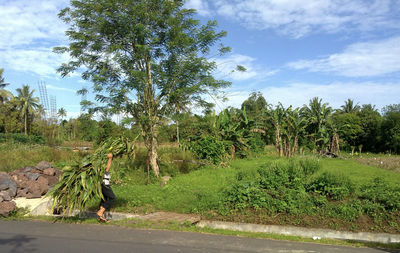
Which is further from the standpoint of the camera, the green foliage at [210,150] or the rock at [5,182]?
the green foliage at [210,150]

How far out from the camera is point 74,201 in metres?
7.17

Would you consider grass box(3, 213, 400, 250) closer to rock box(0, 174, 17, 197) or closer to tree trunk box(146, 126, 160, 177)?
rock box(0, 174, 17, 197)

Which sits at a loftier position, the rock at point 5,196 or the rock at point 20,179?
the rock at point 20,179

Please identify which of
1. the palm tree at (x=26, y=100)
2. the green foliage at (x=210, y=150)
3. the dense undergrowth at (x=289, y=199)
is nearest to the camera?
the dense undergrowth at (x=289, y=199)

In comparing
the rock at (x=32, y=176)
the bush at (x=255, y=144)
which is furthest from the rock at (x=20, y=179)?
the bush at (x=255, y=144)

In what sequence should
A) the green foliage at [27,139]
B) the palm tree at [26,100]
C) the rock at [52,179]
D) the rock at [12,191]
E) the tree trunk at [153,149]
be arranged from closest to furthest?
the rock at [12,191]
the rock at [52,179]
the tree trunk at [153,149]
the green foliage at [27,139]
the palm tree at [26,100]

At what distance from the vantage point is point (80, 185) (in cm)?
728

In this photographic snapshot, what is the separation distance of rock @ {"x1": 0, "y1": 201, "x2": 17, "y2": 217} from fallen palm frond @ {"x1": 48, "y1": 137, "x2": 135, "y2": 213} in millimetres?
2319

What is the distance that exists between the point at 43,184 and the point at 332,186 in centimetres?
965

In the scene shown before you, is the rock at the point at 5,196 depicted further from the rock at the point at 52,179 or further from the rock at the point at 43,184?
the rock at the point at 52,179

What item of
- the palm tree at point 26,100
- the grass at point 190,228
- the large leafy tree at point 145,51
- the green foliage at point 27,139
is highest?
the palm tree at point 26,100

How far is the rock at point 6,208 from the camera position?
8570 millimetres

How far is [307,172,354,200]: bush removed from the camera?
310 inches

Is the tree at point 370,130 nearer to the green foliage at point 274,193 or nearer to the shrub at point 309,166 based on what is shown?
the shrub at point 309,166
